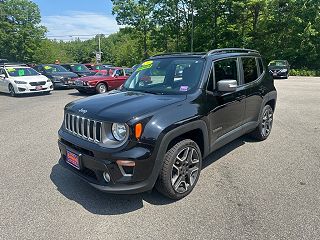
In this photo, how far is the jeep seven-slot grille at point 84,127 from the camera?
3316 mm

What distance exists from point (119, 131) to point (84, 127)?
0.54 meters

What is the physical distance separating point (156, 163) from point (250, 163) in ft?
7.19

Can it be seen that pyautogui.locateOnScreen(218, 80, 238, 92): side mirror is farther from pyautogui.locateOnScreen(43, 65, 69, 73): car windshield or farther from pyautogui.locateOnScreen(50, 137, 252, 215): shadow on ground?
pyautogui.locateOnScreen(43, 65, 69, 73): car windshield

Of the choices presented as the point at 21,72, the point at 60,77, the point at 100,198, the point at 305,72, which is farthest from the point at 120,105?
the point at 305,72

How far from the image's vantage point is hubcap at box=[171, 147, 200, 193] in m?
3.59

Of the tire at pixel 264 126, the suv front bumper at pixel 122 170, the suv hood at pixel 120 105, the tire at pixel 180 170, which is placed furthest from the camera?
the tire at pixel 264 126

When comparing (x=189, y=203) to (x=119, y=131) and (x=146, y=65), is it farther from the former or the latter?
(x=146, y=65)

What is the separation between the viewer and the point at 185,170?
12.1 ft

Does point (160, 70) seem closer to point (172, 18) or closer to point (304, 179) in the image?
point (304, 179)

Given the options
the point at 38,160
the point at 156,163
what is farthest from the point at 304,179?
the point at 38,160

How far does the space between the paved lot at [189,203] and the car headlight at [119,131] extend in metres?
0.91

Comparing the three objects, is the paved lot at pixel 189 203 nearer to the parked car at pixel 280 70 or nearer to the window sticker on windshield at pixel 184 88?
the window sticker on windshield at pixel 184 88

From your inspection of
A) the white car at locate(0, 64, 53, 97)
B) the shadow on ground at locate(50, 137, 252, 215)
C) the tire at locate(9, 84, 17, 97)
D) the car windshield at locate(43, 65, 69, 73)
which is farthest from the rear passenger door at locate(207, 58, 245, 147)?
the car windshield at locate(43, 65, 69, 73)

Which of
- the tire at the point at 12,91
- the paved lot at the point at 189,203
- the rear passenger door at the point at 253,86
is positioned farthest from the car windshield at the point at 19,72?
the rear passenger door at the point at 253,86
